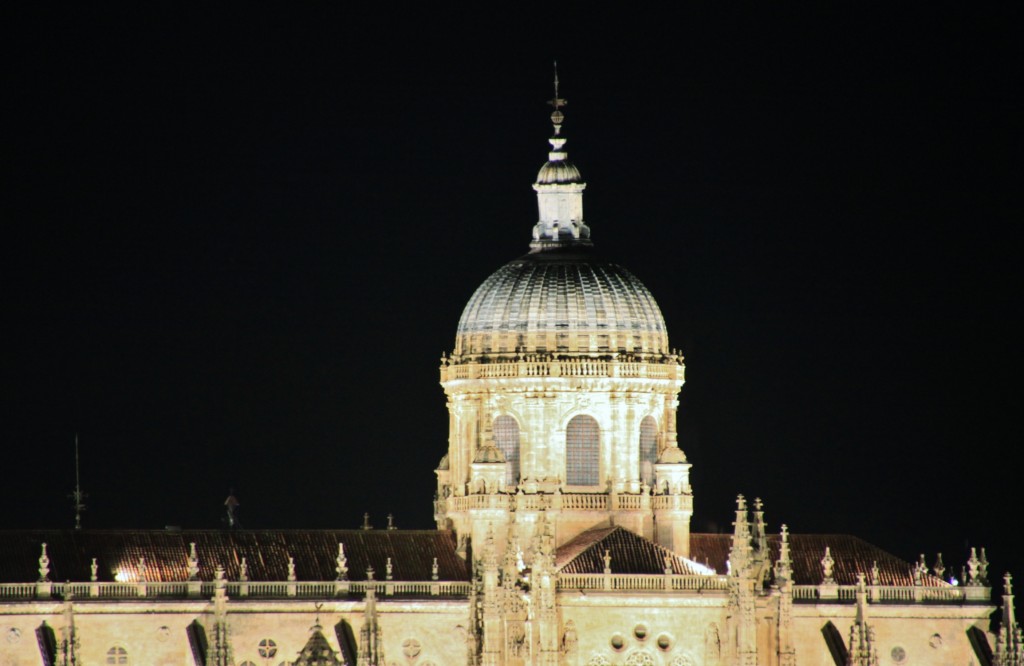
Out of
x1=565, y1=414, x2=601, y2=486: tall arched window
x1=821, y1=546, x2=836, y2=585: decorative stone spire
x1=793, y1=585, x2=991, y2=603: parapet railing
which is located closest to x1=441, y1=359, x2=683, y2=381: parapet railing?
x1=565, y1=414, x2=601, y2=486: tall arched window

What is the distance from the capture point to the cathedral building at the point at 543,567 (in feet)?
438

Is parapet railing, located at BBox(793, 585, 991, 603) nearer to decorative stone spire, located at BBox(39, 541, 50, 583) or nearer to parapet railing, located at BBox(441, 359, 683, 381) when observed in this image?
parapet railing, located at BBox(441, 359, 683, 381)

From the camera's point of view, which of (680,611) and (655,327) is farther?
(655,327)

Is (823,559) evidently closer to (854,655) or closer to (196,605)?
(854,655)

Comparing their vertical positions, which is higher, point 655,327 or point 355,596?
point 655,327

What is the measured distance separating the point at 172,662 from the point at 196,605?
2.24 meters

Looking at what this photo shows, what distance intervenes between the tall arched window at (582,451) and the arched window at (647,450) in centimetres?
188

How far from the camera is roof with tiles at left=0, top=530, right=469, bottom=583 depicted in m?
135

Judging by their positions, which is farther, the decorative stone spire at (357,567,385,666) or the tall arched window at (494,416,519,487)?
the tall arched window at (494,416,519,487)

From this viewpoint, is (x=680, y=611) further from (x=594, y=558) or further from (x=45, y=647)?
(x=45, y=647)

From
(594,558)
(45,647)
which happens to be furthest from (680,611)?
(45,647)

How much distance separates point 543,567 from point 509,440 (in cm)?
1017

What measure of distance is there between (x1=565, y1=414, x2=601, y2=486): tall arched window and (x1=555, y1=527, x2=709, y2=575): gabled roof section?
4.20 meters

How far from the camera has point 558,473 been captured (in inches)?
5556
